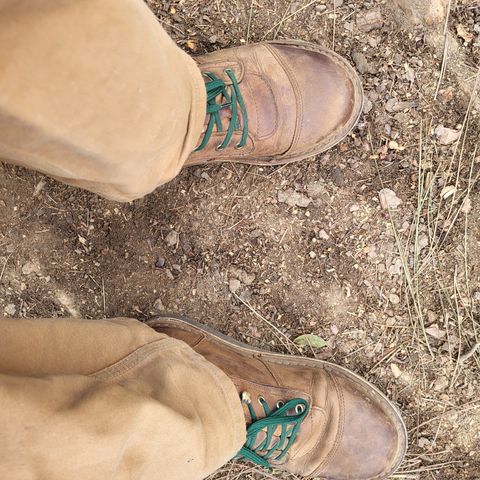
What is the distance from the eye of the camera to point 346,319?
188 centimetres

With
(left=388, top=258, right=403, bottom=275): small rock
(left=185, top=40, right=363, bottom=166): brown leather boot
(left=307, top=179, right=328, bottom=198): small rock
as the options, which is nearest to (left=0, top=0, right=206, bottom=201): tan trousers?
(left=185, top=40, right=363, bottom=166): brown leather boot

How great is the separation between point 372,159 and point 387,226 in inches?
9.1

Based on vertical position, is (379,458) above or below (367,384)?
below

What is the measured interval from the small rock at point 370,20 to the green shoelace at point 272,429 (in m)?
1.25

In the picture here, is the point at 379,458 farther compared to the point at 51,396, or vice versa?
the point at 379,458

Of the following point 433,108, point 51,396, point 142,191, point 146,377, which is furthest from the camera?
point 433,108

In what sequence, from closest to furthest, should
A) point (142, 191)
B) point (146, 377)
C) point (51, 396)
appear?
point (51, 396), point (146, 377), point (142, 191)

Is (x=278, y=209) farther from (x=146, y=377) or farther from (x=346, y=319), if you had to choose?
(x=146, y=377)

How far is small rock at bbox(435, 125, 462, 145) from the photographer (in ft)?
6.02

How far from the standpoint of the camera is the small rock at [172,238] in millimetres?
1883

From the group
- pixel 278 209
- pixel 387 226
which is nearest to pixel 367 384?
pixel 387 226

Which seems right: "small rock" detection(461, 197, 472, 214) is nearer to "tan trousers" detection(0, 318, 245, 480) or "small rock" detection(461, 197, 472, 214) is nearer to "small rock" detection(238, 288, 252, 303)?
"small rock" detection(238, 288, 252, 303)

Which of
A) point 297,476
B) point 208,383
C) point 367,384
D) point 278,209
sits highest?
point 278,209

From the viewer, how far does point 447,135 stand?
1.83m
